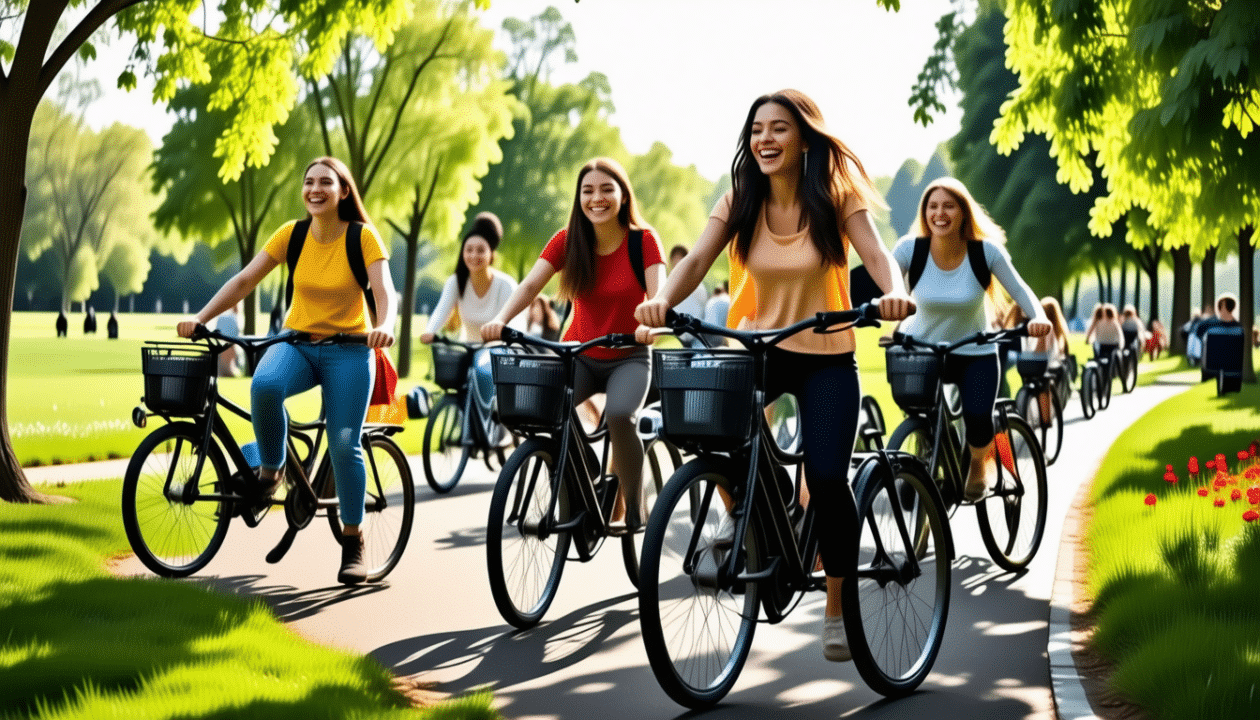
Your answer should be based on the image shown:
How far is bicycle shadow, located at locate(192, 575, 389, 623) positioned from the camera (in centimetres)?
625

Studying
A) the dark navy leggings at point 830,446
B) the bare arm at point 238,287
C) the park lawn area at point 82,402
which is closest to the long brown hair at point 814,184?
the dark navy leggings at point 830,446

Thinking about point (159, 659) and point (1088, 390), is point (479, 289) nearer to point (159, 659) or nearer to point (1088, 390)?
point (159, 659)

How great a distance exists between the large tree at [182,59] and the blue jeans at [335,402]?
10.9 feet

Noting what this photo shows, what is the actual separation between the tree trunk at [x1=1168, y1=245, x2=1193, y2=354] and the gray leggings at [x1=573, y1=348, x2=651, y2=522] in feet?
116

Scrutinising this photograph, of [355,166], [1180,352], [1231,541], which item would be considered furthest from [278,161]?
[1231,541]

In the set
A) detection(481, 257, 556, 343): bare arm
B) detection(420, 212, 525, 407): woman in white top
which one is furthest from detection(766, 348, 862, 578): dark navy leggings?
detection(420, 212, 525, 407): woman in white top

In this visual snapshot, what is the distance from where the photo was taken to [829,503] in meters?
4.68

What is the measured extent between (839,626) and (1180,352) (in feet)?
133

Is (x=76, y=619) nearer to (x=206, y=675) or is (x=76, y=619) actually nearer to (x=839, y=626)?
(x=206, y=675)

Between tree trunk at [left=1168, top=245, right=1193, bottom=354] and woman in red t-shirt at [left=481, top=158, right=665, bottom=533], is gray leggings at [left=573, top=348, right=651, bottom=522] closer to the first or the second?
woman in red t-shirt at [left=481, top=158, right=665, bottom=533]

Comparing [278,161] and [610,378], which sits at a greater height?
[278,161]

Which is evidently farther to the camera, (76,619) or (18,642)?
(76,619)

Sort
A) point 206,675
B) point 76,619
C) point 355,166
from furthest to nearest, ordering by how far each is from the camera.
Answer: point 355,166
point 76,619
point 206,675

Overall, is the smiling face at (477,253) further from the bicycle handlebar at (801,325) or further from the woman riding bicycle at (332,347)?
the bicycle handlebar at (801,325)
